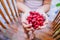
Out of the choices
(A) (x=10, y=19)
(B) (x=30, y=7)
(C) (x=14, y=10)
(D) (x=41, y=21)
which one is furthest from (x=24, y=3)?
(D) (x=41, y=21)

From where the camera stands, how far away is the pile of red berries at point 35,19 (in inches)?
64.0

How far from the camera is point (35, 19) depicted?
163 centimetres

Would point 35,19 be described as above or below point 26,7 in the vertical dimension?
above

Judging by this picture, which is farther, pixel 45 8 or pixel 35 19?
pixel 45 8

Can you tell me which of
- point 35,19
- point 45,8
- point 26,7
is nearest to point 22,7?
point 26,7

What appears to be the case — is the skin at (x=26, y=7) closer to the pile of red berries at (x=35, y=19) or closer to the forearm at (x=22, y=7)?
the forearm at (x=22, y=7)

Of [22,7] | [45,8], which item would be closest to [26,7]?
[22,7]

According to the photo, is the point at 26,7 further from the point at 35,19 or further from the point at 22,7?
the point at 35,19

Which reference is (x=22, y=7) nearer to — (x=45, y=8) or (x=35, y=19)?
(x=45, y=8)

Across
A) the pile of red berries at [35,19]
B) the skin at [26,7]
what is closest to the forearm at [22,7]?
the skin at [26,7]

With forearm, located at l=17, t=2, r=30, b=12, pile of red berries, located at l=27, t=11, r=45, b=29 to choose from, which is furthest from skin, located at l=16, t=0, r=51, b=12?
pile of red berries, located at l=27, t=11, r=45, b=29

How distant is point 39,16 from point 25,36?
483mm

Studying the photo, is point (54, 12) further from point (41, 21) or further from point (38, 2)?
point (41, 21)

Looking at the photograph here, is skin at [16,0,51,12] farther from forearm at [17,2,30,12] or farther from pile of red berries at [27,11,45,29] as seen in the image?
pile of red berries at [27,11,45,29]
